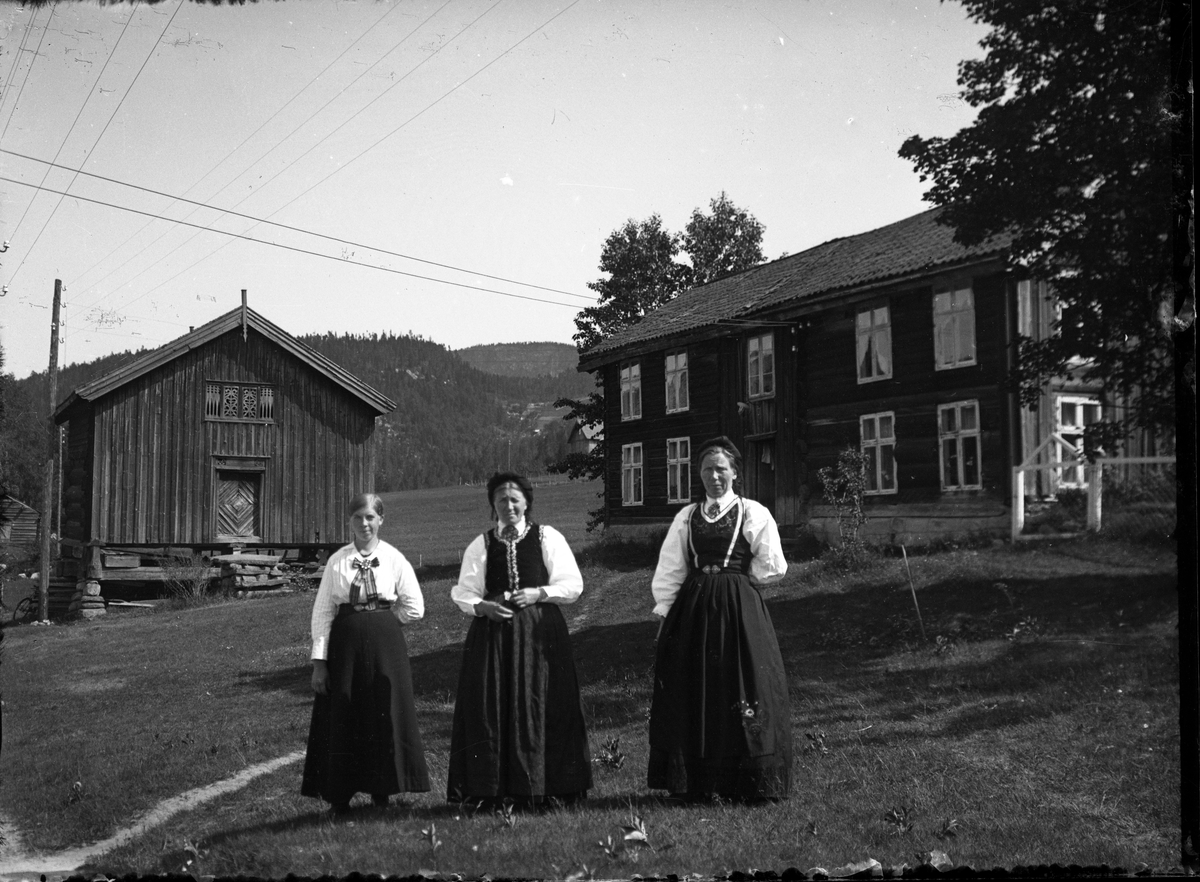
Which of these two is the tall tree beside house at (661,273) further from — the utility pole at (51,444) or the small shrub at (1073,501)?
the utility pole at (51,444)

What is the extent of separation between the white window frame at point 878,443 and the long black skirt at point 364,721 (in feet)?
46.7

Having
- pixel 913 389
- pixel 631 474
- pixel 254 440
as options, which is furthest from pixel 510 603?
pixel 631 474

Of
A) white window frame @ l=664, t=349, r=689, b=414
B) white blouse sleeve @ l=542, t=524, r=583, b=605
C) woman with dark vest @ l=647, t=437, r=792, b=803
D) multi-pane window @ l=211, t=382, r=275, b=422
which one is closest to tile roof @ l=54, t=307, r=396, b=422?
multi-pane window @ l=211, t=382, r=275, b=422

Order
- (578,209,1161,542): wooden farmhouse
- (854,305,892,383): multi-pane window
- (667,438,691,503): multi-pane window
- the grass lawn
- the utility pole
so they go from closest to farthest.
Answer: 1. the grass lawn
2. the utility pole
3. (578,209,1161,542): wooden farmhouse
4. (854,305,892,383): multi-pane window
5. (667,438,691,503): multi-pane window

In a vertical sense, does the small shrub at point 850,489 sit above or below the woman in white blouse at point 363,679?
above

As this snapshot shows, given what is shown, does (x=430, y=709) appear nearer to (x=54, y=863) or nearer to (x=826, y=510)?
(x=54, y=863)

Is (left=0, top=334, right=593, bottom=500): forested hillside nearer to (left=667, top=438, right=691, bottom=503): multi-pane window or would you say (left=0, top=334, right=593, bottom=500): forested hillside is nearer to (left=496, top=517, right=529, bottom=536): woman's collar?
(left=496, top=517, right=529, bottom=536): woman's collar

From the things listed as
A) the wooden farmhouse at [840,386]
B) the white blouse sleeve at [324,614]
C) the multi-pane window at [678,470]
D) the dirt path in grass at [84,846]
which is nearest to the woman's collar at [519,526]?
the white blouse sleeve at [324,614]

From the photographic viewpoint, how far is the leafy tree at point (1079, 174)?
594 cm

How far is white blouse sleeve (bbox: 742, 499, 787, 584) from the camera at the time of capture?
6.02 m

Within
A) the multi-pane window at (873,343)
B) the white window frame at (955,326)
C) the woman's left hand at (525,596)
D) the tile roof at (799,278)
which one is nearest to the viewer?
the woman's left hand at (525,596)

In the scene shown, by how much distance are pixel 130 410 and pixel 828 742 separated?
361 inches

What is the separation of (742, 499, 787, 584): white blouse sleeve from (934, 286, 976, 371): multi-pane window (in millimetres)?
12413

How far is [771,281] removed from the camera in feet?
71.4
